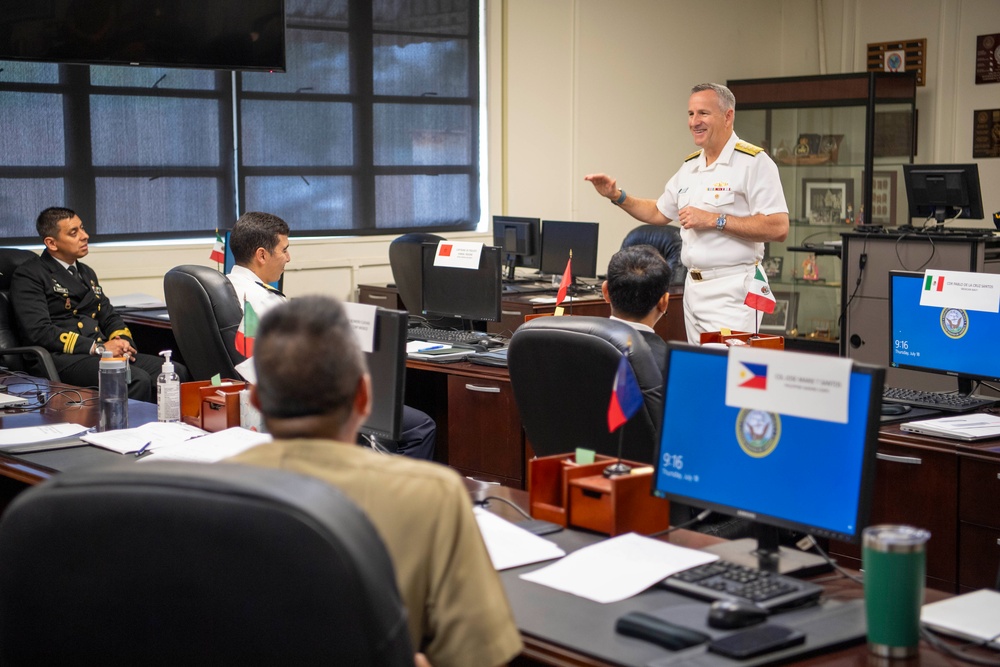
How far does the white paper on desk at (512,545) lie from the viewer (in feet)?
6.36

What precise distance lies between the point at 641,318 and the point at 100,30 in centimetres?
380

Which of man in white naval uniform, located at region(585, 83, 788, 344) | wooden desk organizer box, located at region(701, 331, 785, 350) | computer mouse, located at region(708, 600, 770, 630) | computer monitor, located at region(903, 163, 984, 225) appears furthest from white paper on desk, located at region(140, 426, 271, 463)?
computer monitor, located at region(903, 163, 984, 225)

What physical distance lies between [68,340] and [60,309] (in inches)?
7.5

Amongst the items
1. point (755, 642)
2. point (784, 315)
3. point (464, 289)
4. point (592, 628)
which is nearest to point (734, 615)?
point (755, 642)

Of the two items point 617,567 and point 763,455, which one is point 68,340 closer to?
point 617,567

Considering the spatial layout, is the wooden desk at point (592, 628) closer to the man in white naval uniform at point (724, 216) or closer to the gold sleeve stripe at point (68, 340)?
the man in white naval uniform at point (724, 216)

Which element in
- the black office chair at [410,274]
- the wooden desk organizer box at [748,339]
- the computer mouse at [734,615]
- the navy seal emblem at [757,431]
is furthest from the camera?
the black office chair at [410,274]

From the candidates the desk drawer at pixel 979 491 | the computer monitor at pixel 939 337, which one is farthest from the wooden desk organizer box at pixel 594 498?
the computer monitor at pixel 939 337

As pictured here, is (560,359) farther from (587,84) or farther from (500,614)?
(587,84)

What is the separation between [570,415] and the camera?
2865mm

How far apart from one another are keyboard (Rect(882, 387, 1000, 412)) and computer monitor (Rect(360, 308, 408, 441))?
1.38 metres

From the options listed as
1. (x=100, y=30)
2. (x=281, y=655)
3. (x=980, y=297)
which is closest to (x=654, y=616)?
(x=281, y=655)

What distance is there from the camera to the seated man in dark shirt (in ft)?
10.0

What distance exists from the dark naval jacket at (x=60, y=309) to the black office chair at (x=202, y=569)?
13.7ft
